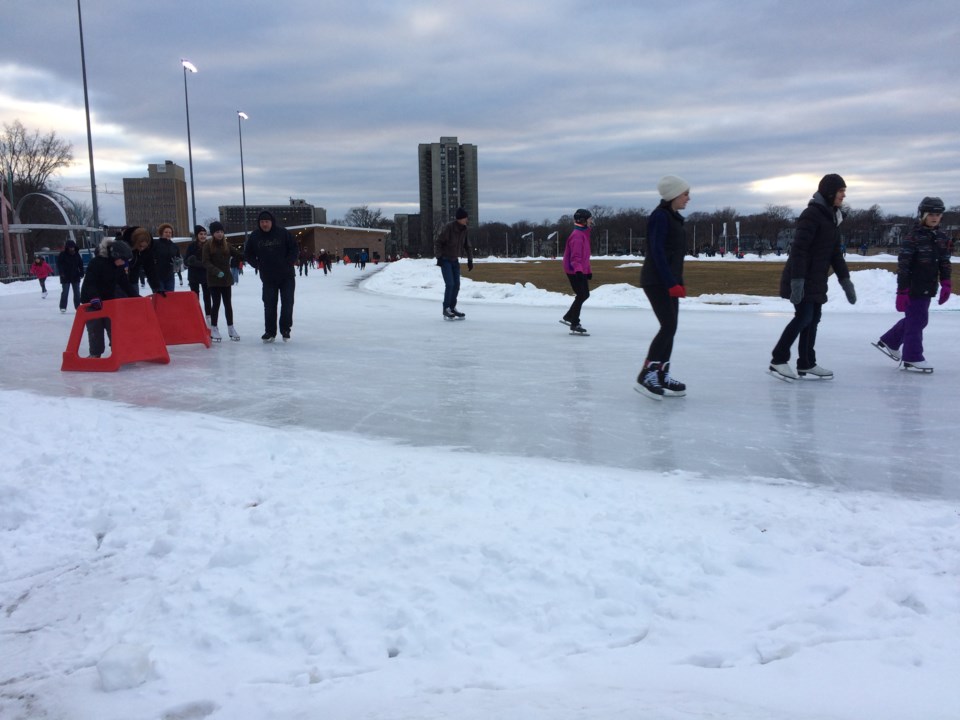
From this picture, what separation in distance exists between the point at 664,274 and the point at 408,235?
146 metres

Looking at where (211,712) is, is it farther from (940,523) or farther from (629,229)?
(629,229)

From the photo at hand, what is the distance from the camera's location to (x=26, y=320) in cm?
1391

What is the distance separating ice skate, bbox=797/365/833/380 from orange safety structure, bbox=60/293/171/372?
21.0ft

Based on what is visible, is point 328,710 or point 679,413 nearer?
point 328,710

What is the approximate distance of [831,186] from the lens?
614 cm

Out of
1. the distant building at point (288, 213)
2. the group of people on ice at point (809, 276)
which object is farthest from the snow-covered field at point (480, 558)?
the distant building at point (288, 213)

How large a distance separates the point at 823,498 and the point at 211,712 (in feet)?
9.11

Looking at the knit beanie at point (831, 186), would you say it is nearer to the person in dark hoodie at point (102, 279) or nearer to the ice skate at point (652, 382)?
the ice skate at point (652, 382)

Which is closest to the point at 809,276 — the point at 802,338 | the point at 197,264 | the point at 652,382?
the point at 802,338

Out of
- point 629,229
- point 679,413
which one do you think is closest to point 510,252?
point 629,229

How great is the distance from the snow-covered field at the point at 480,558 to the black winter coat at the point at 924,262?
149cm

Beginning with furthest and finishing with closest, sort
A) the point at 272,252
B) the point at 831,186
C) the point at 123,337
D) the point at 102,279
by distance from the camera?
the point at 272,252, the point at 102,279, the point at 123,337, the point at 831,186

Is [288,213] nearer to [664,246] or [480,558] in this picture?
[664,246]

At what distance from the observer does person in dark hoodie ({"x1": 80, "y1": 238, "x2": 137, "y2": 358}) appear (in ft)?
25.2
